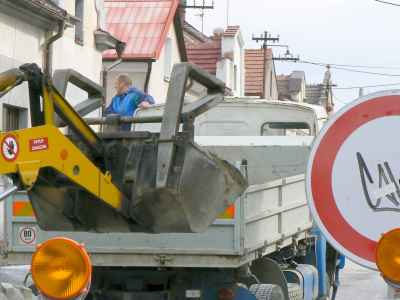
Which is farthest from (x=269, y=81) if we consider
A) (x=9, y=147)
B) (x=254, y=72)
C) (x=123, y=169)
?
(x=9, y=147)

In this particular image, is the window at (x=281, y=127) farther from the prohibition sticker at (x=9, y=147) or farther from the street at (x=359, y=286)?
the prohibition sticker at (x=9, y=147)

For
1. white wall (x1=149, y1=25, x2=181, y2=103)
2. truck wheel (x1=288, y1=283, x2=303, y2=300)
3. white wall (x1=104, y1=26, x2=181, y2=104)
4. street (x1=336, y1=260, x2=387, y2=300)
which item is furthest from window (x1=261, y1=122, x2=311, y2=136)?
white wall (x1=149, y1=25, x2=181, y2=103)

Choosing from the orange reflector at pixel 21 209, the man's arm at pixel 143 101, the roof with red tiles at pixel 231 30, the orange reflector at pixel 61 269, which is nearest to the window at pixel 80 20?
the man's arm at pixel 143 101

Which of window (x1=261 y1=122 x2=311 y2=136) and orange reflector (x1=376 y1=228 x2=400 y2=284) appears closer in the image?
orange reflector (x1=376 y1=228 x2=400 y2=284)

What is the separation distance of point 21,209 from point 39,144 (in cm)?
419

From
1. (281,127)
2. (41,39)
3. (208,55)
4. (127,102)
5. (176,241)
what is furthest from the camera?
(208,55)

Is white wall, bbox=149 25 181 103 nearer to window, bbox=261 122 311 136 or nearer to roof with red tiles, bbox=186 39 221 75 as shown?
roof with red tiles, bbox=186 39 221 75

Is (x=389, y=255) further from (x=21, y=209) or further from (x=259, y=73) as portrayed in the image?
(x=259, y=73)

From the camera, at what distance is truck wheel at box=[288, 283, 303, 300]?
30.0ft

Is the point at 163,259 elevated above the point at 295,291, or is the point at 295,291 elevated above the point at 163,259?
the point at 163,259

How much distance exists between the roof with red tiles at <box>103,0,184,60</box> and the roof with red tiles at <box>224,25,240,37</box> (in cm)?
1153

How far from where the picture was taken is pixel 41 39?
2133 centimetres

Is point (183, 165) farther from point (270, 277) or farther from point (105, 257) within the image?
point (270, 277)

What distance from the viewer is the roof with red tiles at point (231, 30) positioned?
154 feet
